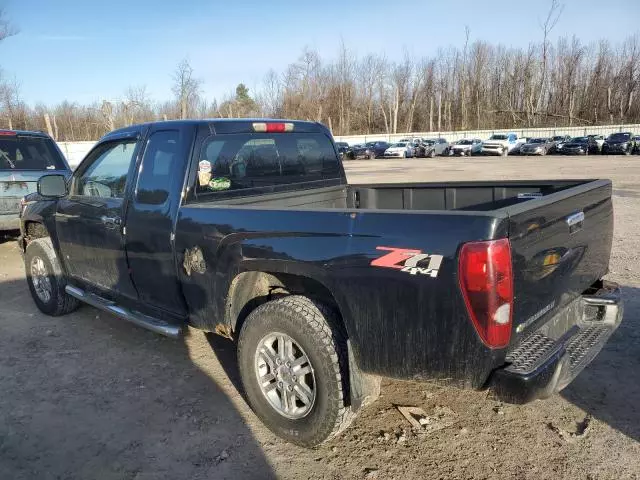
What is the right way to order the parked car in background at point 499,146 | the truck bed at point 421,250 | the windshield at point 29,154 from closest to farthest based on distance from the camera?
the truck bed at point 421,250, the windshield at point 29,154, the parked car in background at point 499,146

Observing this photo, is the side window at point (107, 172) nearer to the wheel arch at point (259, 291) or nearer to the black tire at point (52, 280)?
the black tire at point (52, 280)

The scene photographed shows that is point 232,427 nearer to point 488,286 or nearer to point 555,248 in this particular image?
point 488,286

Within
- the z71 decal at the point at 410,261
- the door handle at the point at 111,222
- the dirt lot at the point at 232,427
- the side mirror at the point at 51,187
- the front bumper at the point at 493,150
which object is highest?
the side mirror at the point at 51,187

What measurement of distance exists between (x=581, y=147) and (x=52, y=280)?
42.6m

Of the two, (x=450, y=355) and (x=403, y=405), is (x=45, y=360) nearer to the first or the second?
(x=403, y=405)

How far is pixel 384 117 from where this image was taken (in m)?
76.9

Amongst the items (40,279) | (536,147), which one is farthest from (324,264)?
(536,147)

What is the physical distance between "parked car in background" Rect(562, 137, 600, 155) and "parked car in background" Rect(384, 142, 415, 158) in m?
12.3

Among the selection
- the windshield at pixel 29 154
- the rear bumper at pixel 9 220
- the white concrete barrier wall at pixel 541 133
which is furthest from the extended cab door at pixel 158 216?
the white concrete barrier wall at pixel 541 133

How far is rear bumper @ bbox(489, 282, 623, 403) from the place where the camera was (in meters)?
2.41

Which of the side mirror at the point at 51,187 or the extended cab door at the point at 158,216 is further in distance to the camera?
the side mirror at the point at 51,187

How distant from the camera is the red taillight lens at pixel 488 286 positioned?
227 centimetres

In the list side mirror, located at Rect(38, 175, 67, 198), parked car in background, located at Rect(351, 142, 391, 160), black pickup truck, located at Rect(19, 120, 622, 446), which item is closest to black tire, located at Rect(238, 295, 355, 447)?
black pickup truck, located at Rect(19, 120, 622, 446)

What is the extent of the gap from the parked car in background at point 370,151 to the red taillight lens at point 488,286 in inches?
1772
